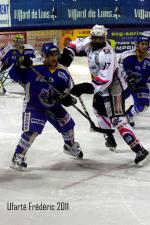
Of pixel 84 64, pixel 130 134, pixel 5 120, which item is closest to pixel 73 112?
pixel 5 120

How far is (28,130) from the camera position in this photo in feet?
13.7

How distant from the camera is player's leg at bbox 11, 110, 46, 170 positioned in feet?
13.7

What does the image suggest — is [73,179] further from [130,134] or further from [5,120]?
[5,120]

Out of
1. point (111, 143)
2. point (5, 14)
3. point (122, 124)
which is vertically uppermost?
point (5, 14)

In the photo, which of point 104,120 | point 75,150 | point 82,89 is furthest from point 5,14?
point 82,89

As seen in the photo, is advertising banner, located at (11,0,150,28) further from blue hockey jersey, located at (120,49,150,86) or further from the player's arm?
the player's arm

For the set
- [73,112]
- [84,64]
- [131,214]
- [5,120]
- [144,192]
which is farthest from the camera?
[84,64]

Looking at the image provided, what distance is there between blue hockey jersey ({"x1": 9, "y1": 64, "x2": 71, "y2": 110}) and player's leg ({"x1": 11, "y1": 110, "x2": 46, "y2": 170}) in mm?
70

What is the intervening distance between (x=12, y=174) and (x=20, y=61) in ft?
2.75

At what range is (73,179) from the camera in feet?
13.2

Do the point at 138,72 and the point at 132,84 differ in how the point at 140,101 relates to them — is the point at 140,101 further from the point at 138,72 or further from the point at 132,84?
the point at 138,72

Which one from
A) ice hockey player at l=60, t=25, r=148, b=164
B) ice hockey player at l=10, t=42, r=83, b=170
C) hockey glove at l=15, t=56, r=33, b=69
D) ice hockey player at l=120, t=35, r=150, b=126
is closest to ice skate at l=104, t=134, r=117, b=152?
ice hockey player at l=60, t=25, r=148, b=164

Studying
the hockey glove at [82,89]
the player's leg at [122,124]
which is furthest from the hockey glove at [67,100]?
the player's leg at [122,124]

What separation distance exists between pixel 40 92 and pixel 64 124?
1.17 ft
